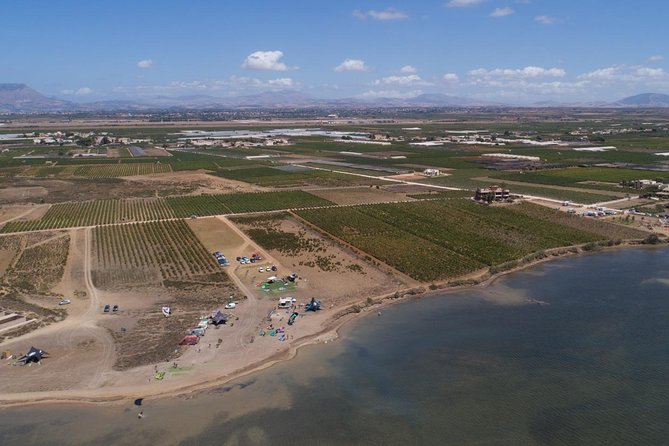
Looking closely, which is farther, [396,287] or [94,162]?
[94,162]

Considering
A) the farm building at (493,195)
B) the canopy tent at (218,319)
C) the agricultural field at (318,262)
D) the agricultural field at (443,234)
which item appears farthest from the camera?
the farm building at (493,195)

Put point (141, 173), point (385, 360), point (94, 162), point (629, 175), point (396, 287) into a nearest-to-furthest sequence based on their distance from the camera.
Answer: point (385, 360), point (396, 287), point (629, 175), point (141, 173), point (94, 162)

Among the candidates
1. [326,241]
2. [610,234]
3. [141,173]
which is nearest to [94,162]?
[141,173]

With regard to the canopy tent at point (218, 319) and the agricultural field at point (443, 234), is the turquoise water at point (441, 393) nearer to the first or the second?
the canopy tent at point (218, 319)

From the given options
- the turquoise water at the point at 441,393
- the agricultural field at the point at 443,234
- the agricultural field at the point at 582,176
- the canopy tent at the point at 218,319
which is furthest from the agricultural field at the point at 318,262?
the agricultural field at the point at 582,176

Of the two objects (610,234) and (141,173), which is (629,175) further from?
(141,173)

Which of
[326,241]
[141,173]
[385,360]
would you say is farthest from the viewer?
[141,173]

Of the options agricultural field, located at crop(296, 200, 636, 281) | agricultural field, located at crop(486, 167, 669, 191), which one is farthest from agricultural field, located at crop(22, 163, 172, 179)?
agricultural field, located at crop(486, 167, 669, 191)
